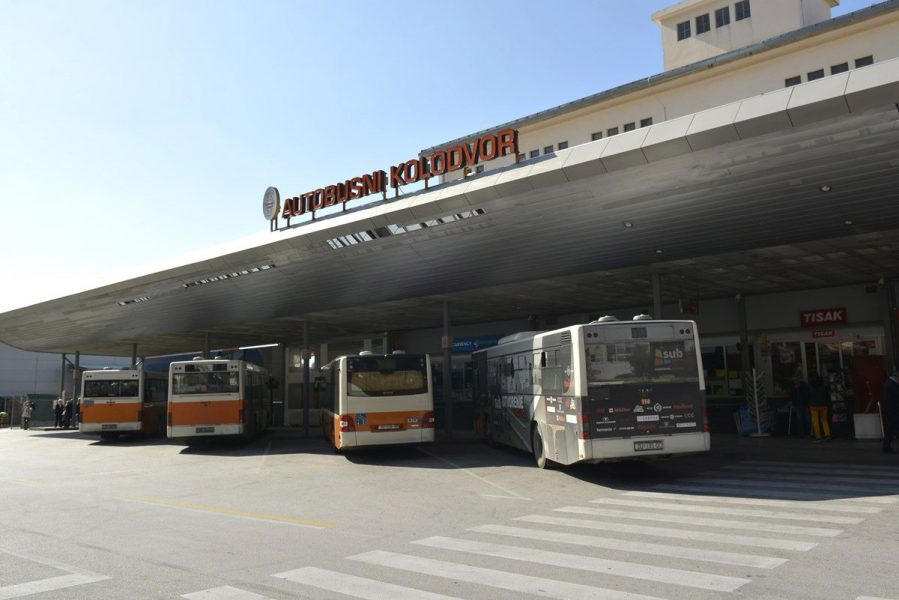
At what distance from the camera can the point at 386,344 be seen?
36719 millimetres

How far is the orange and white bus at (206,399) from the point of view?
70.5 feet

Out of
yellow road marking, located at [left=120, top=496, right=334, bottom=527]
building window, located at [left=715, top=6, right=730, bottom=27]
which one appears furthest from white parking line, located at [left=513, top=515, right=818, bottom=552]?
building window, located at [left=715, top=6, right=730, bottom=27]

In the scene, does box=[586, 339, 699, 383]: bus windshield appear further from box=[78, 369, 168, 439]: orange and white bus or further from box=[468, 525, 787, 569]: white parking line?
box=[78, 369, 168, 439]: orange and white bus

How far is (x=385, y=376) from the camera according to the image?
1783cm

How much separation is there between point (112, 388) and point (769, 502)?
2467 cm

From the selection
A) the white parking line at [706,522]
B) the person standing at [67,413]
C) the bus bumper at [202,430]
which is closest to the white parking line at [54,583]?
the white parking line at [706,522]

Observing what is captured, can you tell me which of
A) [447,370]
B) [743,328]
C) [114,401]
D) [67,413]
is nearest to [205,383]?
[114,401]

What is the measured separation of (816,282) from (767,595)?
62.6 feet

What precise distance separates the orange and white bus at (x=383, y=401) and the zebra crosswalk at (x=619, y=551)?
7597 millimetres

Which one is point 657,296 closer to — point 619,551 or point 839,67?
point 619,551

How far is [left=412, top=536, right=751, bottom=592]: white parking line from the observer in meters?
5.86

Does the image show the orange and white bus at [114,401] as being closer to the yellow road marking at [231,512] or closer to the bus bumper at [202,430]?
the bus bumper at [202,430]

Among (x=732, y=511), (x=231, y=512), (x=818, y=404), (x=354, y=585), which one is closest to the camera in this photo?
(x=354, y=585)

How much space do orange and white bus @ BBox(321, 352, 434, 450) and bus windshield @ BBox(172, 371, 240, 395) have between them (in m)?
5.55
